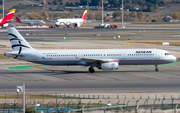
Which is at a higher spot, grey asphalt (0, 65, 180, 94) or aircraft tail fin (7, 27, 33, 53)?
aircraft tail fin (7, 27, 33, 53)

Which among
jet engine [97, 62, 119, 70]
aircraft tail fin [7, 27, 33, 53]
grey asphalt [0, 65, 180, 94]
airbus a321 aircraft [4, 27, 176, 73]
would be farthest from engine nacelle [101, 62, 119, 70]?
aircraft tail fin [7, 27, 33, 53]

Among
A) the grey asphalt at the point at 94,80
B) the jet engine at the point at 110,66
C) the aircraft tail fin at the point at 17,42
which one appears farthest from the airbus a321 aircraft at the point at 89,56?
the grey asphalt at the point at 94,80

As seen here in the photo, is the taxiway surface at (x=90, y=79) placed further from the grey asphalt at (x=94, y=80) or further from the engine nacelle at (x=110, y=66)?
the engine nacelle at (x=110, y=66)

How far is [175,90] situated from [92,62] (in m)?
18.6

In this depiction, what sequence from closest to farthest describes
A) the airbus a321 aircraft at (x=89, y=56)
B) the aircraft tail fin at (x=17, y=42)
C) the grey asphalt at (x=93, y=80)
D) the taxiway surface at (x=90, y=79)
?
the grey asphalt at (x=93, y=80), the taxiway surface at (x=90, y=79), the airbus a321 aircraft at (x=89, y=56), the aircraft tail fin at (x=17, y=42)

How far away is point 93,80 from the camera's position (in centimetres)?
5009

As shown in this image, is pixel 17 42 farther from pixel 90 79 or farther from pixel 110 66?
pixel 110 66

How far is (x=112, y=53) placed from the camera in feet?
185

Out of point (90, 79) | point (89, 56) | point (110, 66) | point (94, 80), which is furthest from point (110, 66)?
point (94, 80)

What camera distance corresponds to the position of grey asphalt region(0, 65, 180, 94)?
42969 millimetres

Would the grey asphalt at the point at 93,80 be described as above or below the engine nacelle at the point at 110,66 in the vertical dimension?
below

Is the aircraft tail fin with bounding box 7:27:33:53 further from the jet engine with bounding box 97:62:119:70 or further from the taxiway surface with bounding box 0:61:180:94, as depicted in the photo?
the jet engine with bounding box 97:62:119:70

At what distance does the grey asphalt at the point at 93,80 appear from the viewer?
141ft

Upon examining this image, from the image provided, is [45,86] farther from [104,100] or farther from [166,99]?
[166,99]
